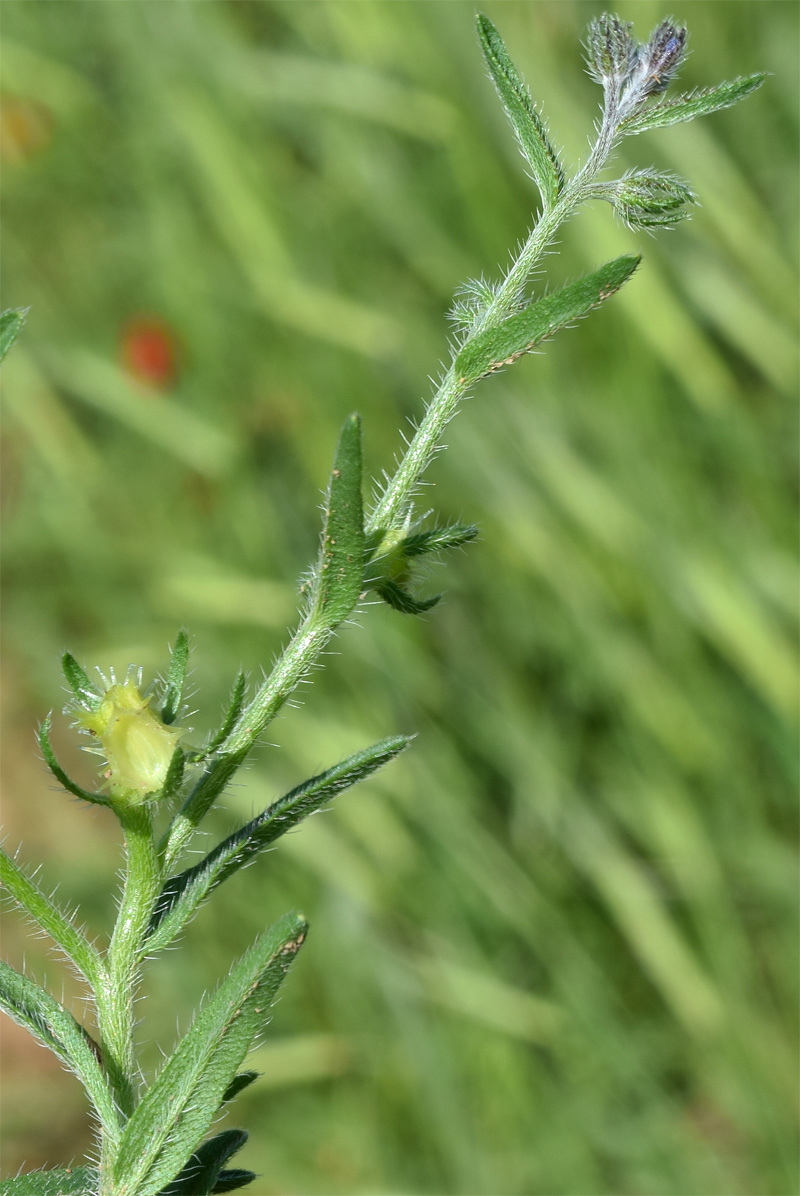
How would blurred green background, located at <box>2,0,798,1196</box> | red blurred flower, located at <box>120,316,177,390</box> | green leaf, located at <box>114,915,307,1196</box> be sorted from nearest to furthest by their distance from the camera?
green leaf, located at <box>114,915,307,1196</box>, blurred green background, located at <box>2,0,798,1196</box>, red blurred flower, located at <box>120,316,177,390</box>

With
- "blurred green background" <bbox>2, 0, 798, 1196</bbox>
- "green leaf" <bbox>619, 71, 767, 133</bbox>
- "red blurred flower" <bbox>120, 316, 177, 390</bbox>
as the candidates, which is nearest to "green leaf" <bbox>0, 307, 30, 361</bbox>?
"green leaf" <bbox>619, 71, 767, 133</bbox>

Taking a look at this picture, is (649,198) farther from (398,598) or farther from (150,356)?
(150,356)

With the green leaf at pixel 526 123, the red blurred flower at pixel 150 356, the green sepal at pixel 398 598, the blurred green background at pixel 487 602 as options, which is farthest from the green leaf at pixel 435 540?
the red blurred flower at pixel 150 356

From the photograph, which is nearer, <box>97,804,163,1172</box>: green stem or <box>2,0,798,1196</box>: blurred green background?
<box>97,804,163,1172</box>: green stem

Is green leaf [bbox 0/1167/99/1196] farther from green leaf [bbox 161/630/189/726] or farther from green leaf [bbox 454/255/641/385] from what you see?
green leaf [bbox 454/255/641/385]

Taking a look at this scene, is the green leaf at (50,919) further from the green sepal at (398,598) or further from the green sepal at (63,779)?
the green sepal at (398,598)

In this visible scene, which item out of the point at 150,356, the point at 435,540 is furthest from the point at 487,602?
the point at 435,540

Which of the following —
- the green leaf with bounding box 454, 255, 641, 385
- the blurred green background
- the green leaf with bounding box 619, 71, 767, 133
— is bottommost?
the blurred green background

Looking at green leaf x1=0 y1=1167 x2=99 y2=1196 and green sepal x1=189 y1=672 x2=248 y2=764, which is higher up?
green sepal x1=189 y1=672 x2=248 y2=764
